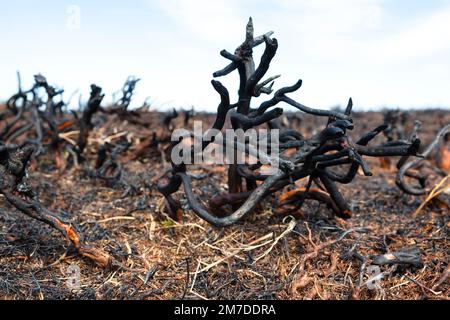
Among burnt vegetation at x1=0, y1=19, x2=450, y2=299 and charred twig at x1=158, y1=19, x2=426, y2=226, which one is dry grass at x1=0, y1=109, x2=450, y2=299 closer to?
burnt vegetation at x1=0, y1=19, x2=450, y2=299

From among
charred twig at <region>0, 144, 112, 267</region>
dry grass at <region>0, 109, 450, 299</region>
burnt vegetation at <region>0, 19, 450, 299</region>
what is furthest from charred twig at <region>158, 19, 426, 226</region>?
charred twig at <region>0, 144, 112, 267</region>

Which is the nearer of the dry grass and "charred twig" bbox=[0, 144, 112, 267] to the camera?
the dry grass

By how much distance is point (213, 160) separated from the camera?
14.7 feet

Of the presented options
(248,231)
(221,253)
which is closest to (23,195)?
(221,253)

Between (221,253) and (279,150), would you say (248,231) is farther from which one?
(279,150)

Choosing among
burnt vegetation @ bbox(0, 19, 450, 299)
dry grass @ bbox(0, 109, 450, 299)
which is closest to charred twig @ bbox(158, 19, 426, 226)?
burnt vegetation @ bbox(0, 19, 450, 299)

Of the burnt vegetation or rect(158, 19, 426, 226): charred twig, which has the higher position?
rect(158, 19, 426, 226): charred twig

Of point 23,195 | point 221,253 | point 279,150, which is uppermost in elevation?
point 279,150

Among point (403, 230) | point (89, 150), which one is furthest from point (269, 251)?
point (89, 150)

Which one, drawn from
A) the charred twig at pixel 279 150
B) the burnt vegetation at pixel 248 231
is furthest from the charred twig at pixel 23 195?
the charred twig at pixel 279 150

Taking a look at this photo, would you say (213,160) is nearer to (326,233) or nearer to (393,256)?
(326,233)

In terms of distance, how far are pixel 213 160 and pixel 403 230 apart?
7.24ft
